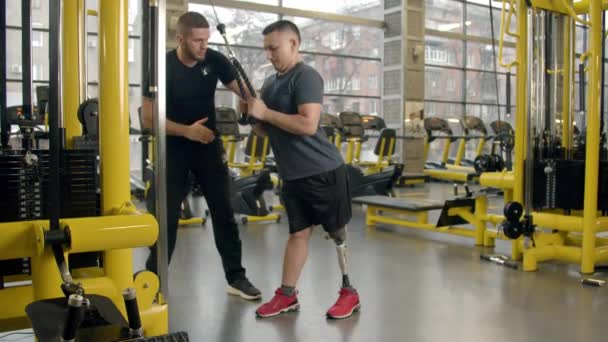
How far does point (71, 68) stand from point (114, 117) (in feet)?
2.45

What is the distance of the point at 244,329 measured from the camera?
9.60 ft

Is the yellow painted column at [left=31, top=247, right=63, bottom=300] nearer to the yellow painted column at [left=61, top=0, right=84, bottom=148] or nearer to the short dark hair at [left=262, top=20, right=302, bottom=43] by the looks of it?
the yellow painted column at [left=61, top=0, right=84, bottom=148]

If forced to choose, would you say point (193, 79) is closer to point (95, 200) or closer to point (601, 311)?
point (95, 200)

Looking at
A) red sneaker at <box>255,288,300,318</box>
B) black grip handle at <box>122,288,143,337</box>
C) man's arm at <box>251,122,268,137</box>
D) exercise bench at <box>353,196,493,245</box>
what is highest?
man's arm at <box>251,122,268,137</box>

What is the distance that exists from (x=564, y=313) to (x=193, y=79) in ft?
7.46

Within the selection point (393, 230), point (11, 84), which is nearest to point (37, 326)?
point (393, 230)

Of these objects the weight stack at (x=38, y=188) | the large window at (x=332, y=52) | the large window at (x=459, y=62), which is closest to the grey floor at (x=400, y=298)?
the weight stack at (x=38, y=188)

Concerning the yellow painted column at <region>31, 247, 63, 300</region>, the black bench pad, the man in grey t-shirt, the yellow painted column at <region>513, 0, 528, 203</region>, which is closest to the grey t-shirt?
the man in grey t-shirt

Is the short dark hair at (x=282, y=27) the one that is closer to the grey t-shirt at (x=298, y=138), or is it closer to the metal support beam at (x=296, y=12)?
the grey t-shirt at (x=298, y=138)

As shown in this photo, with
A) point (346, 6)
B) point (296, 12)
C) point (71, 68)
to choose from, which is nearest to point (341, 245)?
point (71, 68)

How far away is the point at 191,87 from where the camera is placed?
313 cm

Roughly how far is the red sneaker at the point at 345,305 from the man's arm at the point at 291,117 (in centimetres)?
87

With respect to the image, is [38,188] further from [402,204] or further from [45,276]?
[402,204]

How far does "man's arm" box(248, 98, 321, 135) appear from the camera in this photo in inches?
113
